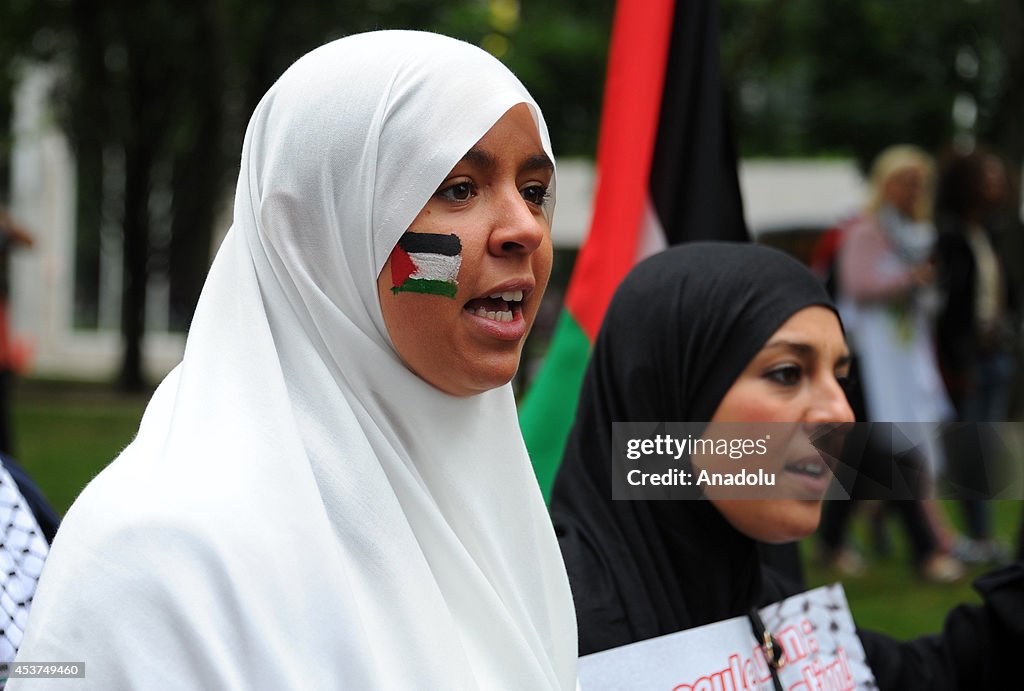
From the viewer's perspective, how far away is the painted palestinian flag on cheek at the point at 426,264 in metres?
1.81

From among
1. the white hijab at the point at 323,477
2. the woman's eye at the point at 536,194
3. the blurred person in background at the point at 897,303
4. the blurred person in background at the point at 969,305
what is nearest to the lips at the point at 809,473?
the white hijab at the point at 323,477

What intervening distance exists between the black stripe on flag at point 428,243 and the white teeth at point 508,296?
9 centimetres

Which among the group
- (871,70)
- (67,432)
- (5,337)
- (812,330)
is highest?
(871,70)

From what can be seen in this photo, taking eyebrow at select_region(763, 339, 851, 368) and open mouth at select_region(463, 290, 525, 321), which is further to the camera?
eyebrow at select_region(763, 339, 851, 368)

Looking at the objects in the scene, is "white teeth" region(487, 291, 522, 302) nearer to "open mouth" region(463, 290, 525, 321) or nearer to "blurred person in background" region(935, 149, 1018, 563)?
"open mouth" region(463, 290, 525, 321)

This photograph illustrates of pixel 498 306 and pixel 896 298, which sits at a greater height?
pixel 498 306

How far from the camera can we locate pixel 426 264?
1804 mm

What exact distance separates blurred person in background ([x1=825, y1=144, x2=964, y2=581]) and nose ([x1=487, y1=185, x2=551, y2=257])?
15.9ft

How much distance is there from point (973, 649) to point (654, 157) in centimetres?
174

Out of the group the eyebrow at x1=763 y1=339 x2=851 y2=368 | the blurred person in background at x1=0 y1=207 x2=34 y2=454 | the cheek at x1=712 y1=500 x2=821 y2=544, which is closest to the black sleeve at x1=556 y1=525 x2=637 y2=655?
the cheek at x1=712 y1=500 x2=821 y2=544

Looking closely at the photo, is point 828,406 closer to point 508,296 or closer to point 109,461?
point 508,296

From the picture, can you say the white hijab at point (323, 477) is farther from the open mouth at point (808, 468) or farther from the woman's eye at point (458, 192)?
the open mouth at point (808, 468)

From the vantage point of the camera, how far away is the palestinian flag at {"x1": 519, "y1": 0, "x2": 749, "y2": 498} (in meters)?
3.74

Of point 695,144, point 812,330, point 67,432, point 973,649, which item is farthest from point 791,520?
point 67,432
